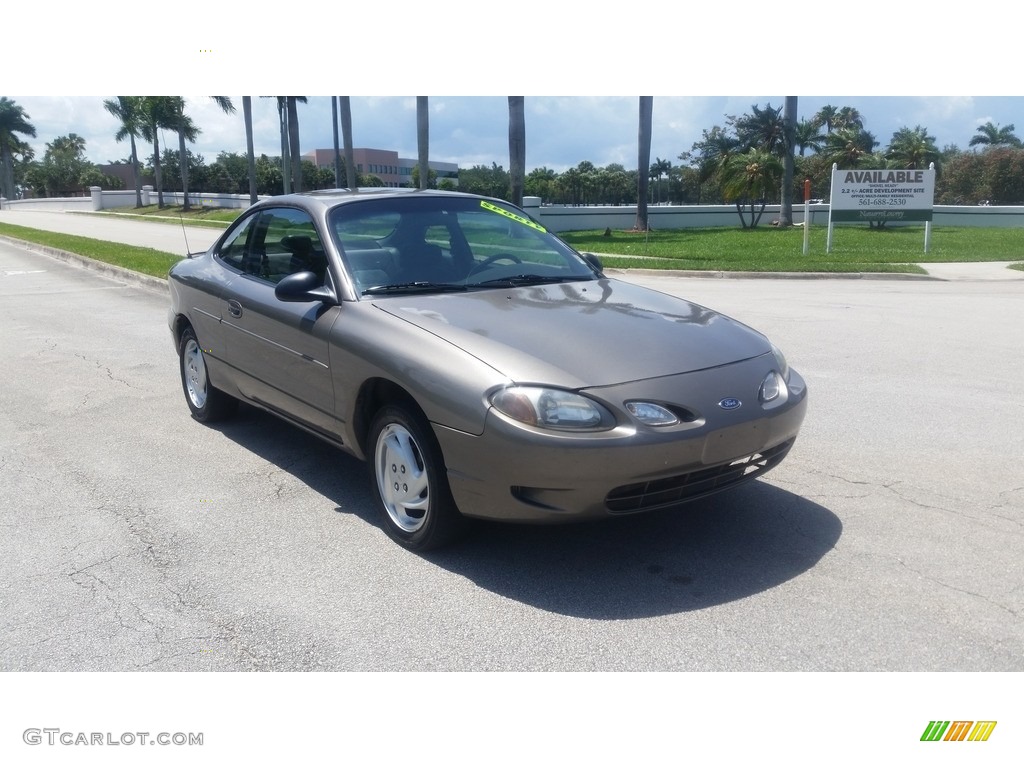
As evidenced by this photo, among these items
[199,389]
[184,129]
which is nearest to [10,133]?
[184,129]

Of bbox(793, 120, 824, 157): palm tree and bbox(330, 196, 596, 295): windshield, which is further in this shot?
bbox(793, 120, 824, 157): palm tree

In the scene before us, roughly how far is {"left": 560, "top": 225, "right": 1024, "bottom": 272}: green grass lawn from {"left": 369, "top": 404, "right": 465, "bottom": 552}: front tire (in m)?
14.1

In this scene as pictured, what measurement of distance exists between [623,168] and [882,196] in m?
65.3

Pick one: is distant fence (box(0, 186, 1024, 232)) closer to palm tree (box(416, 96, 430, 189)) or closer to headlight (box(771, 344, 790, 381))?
palm tree (box(416, 96, 430, 189))

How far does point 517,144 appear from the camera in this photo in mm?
28672

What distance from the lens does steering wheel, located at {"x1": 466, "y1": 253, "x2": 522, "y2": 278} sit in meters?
5.02

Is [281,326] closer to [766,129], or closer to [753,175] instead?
[753,175]

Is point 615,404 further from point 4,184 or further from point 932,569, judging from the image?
point 4,184

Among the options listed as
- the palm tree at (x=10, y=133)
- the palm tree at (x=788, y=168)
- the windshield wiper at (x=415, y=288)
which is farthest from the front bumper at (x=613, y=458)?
the palm tree at (x=10, y=133)

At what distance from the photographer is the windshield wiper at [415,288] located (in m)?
4.66

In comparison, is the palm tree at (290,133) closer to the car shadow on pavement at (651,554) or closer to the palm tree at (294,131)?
the palm tree at (294,131)

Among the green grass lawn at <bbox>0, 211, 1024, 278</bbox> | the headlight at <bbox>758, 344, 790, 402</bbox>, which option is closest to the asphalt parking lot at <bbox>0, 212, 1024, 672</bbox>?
the headlight at <bbox>758, 344, 790, 402</bbox>

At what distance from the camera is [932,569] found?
392 cm
